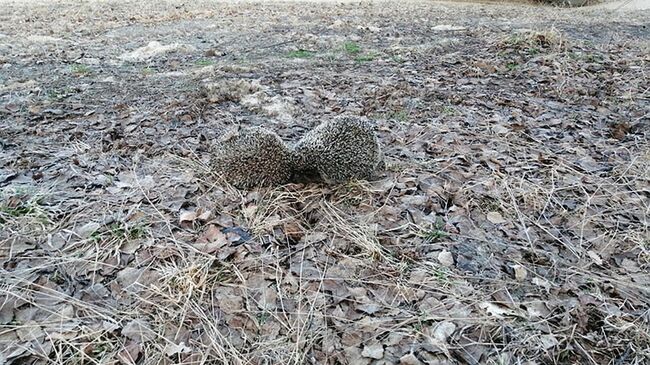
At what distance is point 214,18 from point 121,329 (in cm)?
707

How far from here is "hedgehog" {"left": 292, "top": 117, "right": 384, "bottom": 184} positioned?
8.79 ft

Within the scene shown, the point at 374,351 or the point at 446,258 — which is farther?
the point at 446,258

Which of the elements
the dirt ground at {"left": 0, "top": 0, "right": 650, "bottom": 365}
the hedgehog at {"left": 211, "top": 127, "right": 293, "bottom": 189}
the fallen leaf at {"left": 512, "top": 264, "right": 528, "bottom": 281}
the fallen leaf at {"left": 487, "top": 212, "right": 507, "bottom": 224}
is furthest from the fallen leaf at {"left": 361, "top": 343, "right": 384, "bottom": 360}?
the hedgehog at {"left": 211, "top": 127, "right": 293, "bottom": 189}

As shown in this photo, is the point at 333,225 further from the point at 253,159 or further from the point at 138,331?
the point at 138,331

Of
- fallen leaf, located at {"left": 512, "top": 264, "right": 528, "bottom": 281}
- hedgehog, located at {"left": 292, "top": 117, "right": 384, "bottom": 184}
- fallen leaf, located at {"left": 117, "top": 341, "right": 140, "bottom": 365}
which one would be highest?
hedgehog, located at {"left": 292, "top": 117, "right": 384, "bottom": 184}

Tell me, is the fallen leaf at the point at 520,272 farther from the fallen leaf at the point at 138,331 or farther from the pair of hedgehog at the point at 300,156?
the fallen leaf at the point at 138,331

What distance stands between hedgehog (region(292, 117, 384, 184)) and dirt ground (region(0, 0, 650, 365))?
0.10 metres

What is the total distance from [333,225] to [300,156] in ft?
1.60

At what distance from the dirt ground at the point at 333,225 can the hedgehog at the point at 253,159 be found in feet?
0.27

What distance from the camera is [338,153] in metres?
2.66

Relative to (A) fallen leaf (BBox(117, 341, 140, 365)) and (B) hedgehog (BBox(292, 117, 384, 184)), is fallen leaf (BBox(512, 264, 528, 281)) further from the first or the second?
(A) fallen leaf (BBox(117, 341, 140, 365))

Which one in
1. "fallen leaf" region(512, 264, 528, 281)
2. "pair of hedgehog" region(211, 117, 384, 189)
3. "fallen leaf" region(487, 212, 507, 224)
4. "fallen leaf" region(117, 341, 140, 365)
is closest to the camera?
"fallen leaf" region(117, 341, 140, 365)

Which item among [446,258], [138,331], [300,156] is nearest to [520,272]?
[446,258]

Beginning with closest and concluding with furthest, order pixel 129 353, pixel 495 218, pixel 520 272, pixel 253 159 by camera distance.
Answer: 1. pixel 129 353
2. pixel 520 272
3. pixel 495 218
4. pixel 253 159
